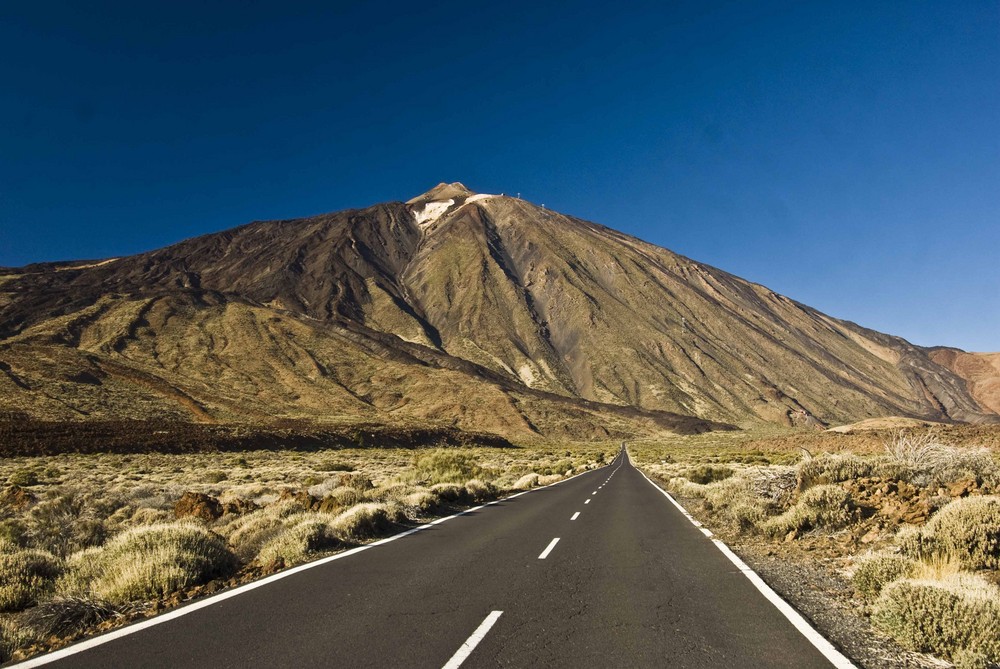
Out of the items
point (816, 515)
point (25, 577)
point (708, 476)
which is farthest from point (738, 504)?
point (25, 577)

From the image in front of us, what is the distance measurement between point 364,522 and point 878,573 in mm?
9128

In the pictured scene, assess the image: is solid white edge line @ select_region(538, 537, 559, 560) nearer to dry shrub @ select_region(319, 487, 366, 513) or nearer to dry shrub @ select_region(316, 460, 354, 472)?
dry shrub @ select_region(319, 487, 366, 513)

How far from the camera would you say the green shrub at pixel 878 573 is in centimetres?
676

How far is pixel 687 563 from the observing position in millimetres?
9039

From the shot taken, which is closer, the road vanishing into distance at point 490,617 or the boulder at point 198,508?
the road vanishing into distance at point 490,617

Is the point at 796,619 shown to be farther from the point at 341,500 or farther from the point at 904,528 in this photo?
the point at 341,500

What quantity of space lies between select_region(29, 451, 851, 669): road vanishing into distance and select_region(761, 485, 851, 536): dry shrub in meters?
2.05

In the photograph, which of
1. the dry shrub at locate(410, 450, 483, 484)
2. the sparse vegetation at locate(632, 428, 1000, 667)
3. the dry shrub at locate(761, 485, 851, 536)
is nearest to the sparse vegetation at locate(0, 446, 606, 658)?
the dry shrub at locate(410, 450, 483, 484)

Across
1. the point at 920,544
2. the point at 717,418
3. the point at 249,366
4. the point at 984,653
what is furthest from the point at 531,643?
the point at 717,418

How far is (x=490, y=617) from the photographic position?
612 centimetres

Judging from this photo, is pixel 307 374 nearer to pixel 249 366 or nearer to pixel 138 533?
pixel 249 366

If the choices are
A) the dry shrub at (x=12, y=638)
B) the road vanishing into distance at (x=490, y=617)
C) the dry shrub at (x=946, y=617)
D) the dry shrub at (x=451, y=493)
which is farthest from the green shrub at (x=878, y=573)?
the dry shrub at (x=451, y=493)

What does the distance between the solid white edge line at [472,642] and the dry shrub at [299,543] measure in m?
4.52

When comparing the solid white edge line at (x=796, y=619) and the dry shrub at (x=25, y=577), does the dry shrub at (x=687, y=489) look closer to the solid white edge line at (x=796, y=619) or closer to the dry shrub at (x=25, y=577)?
the solid white edge line at (x=796, y=619)
